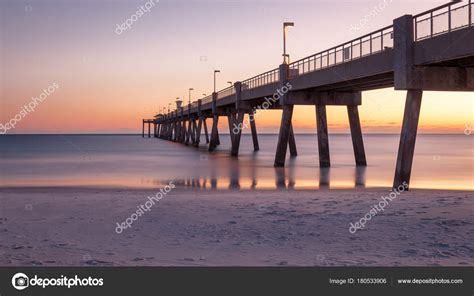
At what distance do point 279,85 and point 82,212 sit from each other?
23105 millimetres

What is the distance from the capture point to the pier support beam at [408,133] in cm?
1944

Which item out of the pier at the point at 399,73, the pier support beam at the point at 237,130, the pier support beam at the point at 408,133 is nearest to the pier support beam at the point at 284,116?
the pier at the point at 399,73

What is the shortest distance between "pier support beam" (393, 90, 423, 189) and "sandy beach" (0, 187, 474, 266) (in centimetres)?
482

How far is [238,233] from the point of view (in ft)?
32.5

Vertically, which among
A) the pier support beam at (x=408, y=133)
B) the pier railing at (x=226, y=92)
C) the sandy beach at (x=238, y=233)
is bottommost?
the sandy beach at (x=238, y=233)

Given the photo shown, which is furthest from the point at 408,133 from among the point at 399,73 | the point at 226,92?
the point at 226,92
